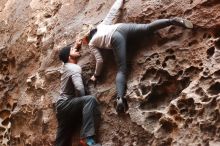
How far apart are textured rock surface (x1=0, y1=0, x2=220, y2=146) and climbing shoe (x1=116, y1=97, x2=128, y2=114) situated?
8cm

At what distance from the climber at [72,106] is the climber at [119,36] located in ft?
0.97

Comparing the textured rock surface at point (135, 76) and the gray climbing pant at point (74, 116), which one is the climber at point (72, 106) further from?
the textured rock surface at point (135, 76)

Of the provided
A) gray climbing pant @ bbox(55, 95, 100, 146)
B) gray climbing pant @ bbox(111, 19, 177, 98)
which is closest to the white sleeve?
gray climbing pant @ bbox(111, 19, 177, 98)

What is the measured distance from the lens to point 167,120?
15.0 ft

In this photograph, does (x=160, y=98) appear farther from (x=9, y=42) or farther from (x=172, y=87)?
(x=9, y=42)

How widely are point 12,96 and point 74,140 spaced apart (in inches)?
79.9

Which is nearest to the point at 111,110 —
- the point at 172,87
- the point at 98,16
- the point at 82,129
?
the point at 82,129

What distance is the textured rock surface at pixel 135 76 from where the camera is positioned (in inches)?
176

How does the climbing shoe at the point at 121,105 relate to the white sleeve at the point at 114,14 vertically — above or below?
below

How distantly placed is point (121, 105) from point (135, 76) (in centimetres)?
43

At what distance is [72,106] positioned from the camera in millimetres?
5574

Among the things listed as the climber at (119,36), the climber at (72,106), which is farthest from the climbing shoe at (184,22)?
the climber at (72,106)

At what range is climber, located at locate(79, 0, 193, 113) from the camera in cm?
509

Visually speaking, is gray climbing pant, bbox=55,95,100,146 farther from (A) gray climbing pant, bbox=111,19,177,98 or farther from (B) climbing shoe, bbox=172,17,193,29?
(B) climbing shoe, bbox=172,17,193,29
